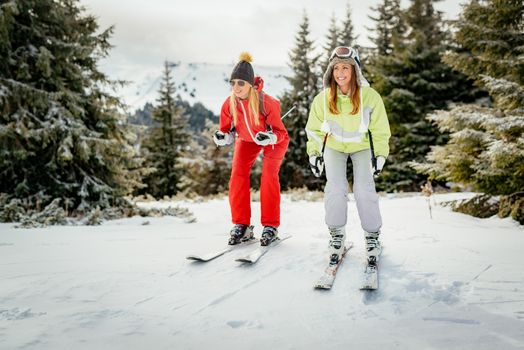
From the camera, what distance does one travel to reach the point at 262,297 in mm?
2805

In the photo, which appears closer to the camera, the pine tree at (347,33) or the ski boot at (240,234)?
the ski boot at (240,234)

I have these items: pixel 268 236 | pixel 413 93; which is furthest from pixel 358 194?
pixel 413 93

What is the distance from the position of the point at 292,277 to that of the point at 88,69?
308 inches

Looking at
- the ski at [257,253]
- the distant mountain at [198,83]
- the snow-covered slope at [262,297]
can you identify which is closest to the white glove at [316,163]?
the snow-covered slope at [262,297]

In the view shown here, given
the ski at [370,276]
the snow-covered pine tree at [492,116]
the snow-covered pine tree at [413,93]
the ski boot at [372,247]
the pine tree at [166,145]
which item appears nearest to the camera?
the ski at [370,276]

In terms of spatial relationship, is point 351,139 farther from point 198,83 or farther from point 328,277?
point 198,83

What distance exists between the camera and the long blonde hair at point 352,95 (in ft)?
11.7

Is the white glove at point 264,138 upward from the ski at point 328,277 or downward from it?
upward

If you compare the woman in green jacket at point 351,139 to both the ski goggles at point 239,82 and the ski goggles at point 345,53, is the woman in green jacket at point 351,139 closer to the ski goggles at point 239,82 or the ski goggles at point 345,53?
the ski goggles at point 345,53

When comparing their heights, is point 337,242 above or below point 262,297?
above

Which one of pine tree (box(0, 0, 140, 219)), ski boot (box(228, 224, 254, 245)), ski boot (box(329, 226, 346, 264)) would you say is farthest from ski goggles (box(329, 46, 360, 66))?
pine tree (box(0, 0, 140, 219))

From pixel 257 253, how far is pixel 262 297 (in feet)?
3.12

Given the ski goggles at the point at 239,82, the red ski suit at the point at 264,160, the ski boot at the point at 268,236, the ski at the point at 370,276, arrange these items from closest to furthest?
the ski at the point at 370,276 < the ski boot at the point at 268,236 < the ski goggles at the point at 239,82 < the red ski suit at the point at 264,160

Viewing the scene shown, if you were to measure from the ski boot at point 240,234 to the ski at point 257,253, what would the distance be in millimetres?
361
